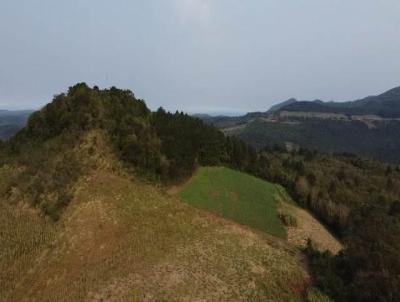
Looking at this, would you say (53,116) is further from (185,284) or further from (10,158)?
(185,284)

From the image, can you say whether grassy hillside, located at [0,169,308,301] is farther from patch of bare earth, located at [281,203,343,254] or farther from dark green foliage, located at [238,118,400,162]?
dark green foliage, located at [238,118,400,162]

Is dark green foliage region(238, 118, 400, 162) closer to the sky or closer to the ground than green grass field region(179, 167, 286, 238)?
closer to the ground

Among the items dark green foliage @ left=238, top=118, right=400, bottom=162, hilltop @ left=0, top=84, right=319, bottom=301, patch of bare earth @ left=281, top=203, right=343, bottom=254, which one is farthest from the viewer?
dark green foliage @ left=238, top=118, right=400, bottom=162

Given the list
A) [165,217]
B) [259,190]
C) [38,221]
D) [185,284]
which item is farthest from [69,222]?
[259,190]

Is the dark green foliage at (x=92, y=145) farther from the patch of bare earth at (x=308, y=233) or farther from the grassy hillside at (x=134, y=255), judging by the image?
the patch of bare earth at (x=308, y=233)

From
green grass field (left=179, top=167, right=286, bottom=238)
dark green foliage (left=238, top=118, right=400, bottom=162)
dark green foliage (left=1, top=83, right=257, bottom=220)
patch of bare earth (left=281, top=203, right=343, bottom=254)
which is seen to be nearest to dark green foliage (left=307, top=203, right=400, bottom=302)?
patch of bare earth (left=281, top=203, right=343, bottom=254)

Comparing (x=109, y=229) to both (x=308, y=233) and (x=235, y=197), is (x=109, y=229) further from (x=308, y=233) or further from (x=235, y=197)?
(x=308, y=233)

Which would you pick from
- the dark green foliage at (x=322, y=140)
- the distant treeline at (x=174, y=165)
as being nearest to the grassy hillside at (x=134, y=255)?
the distant treeline at (x=174, y=165)
